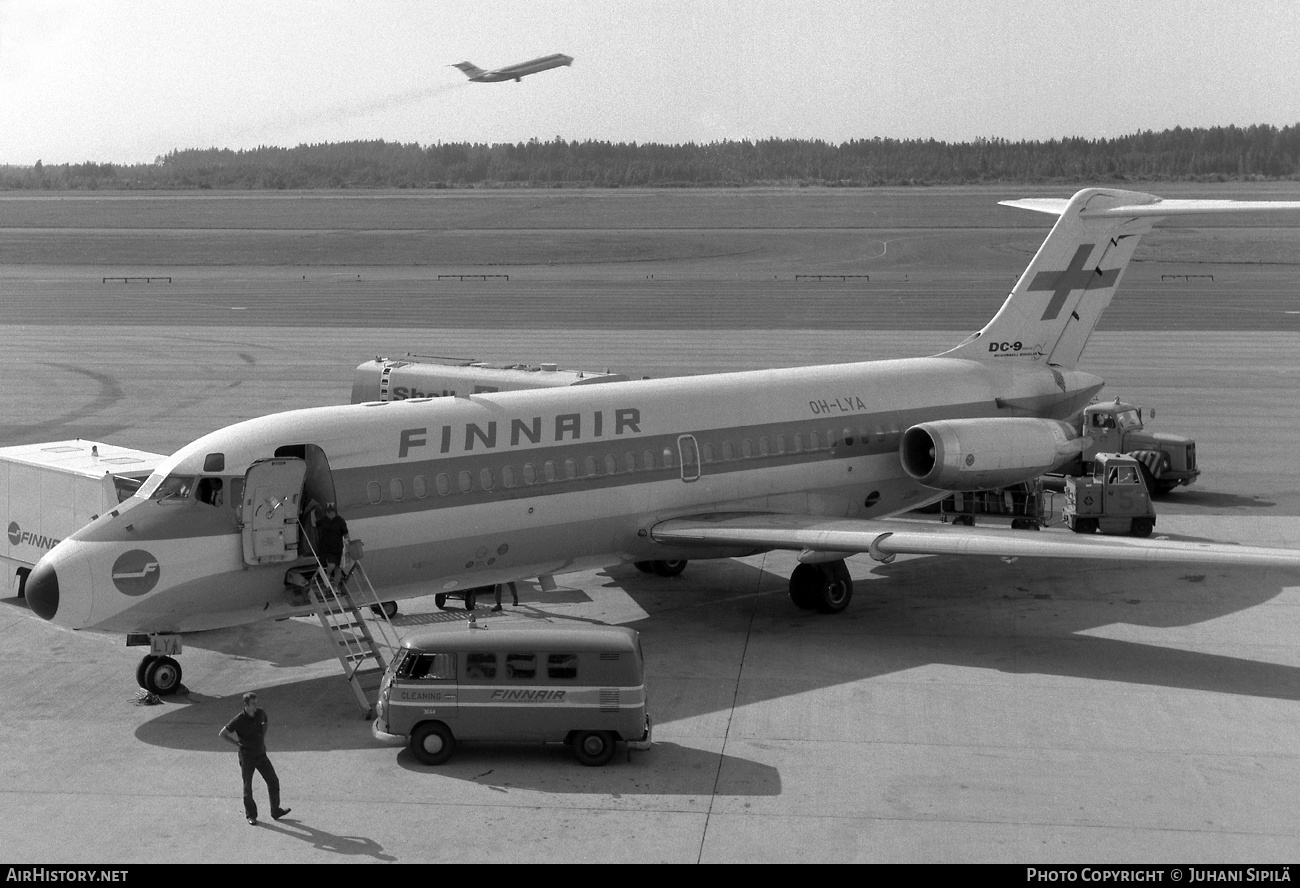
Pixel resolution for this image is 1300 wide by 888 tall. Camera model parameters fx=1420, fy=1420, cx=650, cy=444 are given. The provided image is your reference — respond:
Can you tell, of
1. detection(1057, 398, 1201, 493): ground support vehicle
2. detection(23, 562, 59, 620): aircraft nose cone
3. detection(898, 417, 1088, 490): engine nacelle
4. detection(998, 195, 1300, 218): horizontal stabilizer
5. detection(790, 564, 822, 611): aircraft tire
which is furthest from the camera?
detection(1057, 398, 1201, 493): ground support vehicle

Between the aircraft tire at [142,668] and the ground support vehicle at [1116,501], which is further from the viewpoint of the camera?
the ground support vehicle at [1116,501]

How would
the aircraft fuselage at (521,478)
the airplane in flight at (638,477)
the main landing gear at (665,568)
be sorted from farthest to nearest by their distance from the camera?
1. the main landing gear at (665,568)
2. the airplane in flight at (638,477)
3. the aircraft fuselage at (521,478)

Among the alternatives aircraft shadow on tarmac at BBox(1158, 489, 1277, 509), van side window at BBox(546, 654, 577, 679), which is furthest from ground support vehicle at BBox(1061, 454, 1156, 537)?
van side window at BBox(546, 654, 577, 679)

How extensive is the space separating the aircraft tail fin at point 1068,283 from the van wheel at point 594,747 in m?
14.6

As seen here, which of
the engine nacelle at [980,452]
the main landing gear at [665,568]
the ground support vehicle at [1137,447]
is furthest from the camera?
the ground support vehicle at [1137,447]

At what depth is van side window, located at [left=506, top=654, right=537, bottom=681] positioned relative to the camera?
16.9m

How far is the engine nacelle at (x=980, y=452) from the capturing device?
25.6 m

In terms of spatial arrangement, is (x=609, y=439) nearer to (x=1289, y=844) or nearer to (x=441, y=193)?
(x=1289, y=844)

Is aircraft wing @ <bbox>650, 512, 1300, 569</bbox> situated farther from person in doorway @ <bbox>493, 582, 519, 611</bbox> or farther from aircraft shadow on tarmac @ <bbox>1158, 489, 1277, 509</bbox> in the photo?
aircraft shadow on tarmac @ <bbox>1158, 489, 1277, 509</bbox>

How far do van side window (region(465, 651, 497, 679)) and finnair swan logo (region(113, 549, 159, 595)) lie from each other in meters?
4.91

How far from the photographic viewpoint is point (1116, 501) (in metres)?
27.9

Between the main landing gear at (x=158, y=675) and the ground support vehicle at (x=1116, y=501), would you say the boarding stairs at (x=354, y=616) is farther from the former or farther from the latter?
the ground support vehicle at (x=1116, y=501)

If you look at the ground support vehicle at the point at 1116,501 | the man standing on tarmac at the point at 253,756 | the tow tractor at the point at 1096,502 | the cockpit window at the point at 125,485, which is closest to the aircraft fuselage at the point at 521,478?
the tow tractor at the point at 1096,502

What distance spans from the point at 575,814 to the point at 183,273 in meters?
95.9
